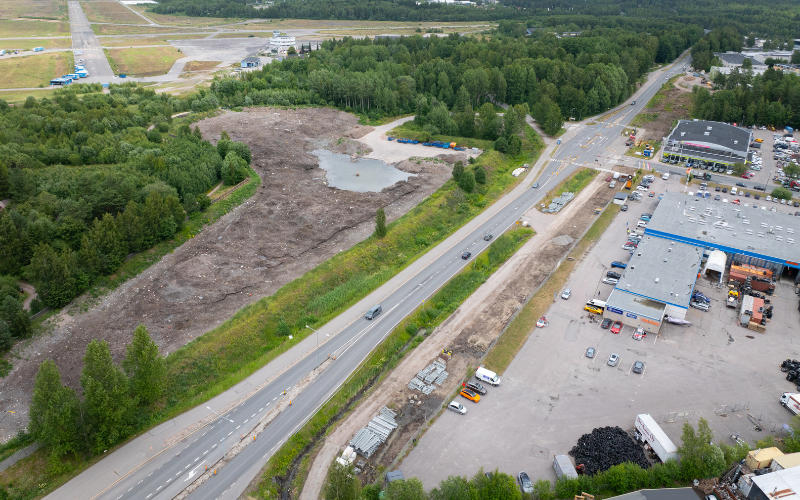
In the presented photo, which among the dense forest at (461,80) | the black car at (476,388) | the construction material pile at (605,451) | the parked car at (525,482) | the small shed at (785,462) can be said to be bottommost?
the parked car at (525,482)

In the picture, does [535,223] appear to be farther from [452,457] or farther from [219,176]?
[219,176]

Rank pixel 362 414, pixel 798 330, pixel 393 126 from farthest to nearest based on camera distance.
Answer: pixel 393 126 → pixel 798 330 → pixel 362 414

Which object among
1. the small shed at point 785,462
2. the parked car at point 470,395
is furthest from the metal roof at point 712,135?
the parked car at point 470,395

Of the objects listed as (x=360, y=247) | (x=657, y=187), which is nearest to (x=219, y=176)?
(x=360, y=247)

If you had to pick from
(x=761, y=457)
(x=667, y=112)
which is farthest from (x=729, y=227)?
(x=667, y=112)

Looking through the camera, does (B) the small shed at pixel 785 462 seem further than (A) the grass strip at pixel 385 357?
No

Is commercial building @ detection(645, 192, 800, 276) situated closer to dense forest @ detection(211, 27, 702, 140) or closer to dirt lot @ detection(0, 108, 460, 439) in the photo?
dirt lot @ detection(0, 108, 460, 439)

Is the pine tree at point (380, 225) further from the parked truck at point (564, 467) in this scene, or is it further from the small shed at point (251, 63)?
the small shed at point (251, 63)
